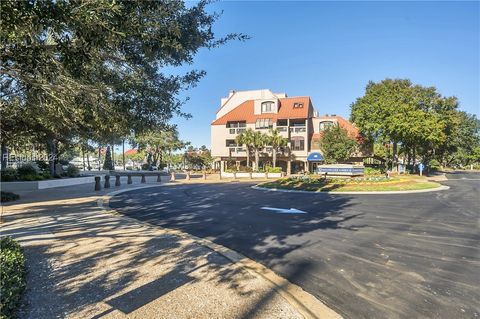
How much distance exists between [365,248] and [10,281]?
22.4 feet

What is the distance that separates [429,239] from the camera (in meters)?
8.67

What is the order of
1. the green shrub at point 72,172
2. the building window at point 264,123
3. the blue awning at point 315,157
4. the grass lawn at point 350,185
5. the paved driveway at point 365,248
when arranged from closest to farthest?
the paved driveway at point 365,248 < the grass lawn at point 350,185 < the green shrub at point 72,172 < the blue awning at point 315,157 < the building window at point 264,123

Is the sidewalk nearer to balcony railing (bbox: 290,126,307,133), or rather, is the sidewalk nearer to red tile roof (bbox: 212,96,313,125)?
balcony railing (bbox: 290,126,307,133)

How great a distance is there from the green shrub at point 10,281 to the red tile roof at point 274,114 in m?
47.2

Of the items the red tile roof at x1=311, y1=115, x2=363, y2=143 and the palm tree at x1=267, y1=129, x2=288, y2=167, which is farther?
the red tile roof at x1=311, y1=115, x2=363, y2=143

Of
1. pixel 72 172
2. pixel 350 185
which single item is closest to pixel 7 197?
pixel 72 172

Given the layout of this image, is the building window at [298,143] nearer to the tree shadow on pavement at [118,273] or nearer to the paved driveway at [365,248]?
the paved driveway at [365,248]

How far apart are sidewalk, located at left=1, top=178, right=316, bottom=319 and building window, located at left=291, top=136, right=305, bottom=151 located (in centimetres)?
4330

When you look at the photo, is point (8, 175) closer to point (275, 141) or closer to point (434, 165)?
point (275, 141)

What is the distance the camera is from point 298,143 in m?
50.8

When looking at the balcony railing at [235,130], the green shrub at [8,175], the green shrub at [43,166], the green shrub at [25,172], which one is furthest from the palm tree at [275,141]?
the green shrub at [8,175]

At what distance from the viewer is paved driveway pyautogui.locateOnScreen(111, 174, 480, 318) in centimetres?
493

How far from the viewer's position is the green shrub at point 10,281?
3.97 m

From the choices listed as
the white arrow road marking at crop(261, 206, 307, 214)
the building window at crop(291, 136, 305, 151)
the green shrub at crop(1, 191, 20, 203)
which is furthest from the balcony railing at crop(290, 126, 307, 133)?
the green shrub at crop(1, 191, 20, 203)
